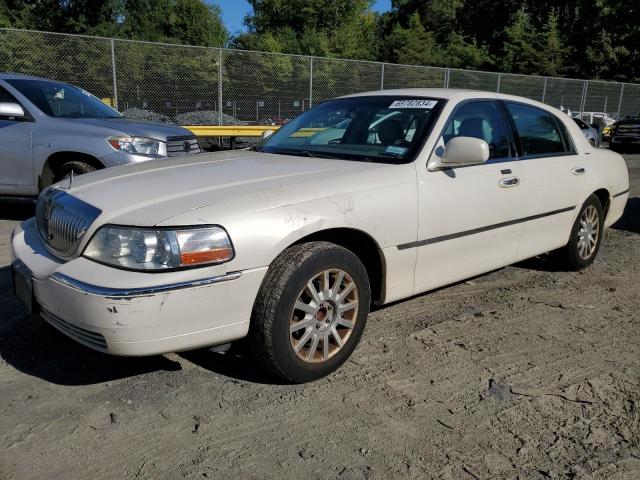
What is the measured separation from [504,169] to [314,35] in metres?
45.9

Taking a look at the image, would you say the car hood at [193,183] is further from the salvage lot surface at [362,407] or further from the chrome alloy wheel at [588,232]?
the chrome alloy wheel at [588,232]

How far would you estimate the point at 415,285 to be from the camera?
145 inches

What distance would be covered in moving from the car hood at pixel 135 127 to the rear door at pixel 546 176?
396 centimetres

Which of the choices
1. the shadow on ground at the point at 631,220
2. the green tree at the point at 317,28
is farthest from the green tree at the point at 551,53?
the shadow on ground at the point at 631,220

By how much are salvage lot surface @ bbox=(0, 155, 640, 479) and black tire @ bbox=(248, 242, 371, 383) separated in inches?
5.3

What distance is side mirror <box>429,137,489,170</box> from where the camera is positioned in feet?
11.8

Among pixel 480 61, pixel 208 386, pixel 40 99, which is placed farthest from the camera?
pixel 480 61

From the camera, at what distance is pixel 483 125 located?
428cm

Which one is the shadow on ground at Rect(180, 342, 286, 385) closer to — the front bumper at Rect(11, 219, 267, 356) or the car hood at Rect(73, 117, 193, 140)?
the front bumper at Rect(11, 219, 267, 356)

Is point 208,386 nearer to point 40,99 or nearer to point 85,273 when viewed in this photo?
point 85,273

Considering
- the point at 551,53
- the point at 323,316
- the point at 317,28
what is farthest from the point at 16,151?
the point at 317,28

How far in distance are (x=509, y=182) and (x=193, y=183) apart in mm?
2274

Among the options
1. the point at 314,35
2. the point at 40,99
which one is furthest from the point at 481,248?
the point at 314,35

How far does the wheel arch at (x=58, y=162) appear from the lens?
6.40 meters
